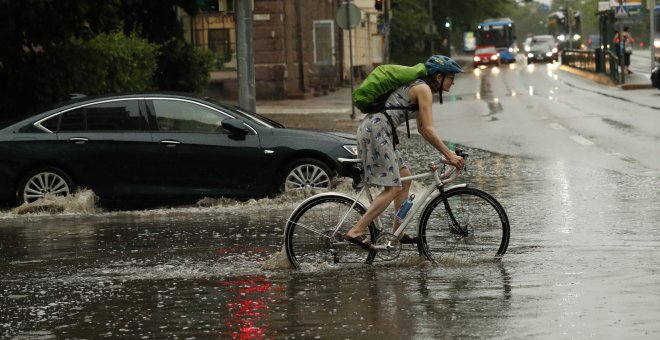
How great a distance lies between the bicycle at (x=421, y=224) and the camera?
9992 millimetres

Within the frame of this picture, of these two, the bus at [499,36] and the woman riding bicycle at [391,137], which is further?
the bus at [499,36]

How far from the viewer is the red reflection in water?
25.6ft

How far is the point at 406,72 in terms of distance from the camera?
997 centimetres

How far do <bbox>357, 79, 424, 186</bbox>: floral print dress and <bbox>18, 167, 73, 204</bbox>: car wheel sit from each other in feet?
19.5

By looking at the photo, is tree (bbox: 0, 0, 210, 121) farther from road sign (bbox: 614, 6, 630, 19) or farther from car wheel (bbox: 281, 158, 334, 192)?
road sign (bbox: 614, 6, 630, 19)

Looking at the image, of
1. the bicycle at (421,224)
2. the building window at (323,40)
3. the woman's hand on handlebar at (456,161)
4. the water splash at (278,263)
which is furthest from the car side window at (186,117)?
the building window at (323,40)

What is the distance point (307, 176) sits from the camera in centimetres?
1504

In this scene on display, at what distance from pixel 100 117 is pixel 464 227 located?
243 inches

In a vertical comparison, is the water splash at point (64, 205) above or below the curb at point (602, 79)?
above

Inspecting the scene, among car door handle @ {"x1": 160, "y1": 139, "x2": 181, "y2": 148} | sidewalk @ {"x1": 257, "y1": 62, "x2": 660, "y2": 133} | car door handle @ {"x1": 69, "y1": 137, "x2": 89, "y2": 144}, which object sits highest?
car door handle @ {"x1": 69, "y1": 137, "x2": 89, "y2": 144}

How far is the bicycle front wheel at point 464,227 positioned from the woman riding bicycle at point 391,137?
282 mm

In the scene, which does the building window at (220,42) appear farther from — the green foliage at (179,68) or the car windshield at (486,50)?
the car windshield at (486,50)

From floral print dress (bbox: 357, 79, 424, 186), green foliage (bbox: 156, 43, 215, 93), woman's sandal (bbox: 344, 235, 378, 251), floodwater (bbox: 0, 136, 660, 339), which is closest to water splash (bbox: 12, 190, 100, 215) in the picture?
floodwater (bbox: 0, 136, 660, 339)

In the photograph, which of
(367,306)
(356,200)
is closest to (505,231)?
(356,200)
